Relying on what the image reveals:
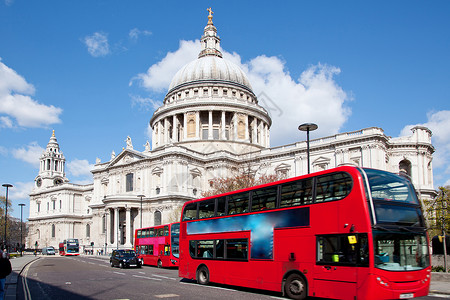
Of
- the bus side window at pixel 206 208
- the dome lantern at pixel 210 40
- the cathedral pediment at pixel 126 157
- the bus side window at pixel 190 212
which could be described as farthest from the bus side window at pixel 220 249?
the dome lantern at pixel 210 40

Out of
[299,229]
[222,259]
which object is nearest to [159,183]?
[222,259]

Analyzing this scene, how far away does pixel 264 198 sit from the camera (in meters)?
15.8

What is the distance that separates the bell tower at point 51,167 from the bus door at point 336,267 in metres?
92.5

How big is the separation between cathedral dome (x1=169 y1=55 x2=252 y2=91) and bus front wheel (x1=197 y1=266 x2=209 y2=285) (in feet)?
199

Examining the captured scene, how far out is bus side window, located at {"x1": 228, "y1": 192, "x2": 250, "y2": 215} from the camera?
16.7 metres

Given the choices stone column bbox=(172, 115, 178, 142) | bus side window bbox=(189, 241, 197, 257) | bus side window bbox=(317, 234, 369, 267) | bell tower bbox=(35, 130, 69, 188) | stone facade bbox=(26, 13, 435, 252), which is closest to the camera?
bus side window bbox=(317, 234, 369, 267)

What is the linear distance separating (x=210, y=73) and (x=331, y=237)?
224ft

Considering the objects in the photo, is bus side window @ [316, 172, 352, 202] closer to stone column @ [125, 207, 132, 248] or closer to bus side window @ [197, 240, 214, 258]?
bus side window @ [197, 240, 214, 258]

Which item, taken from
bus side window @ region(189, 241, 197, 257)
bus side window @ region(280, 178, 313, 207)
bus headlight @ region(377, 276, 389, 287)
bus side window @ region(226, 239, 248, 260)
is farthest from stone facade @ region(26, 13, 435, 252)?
bus headlight @ region(377, 276, 389, 287)

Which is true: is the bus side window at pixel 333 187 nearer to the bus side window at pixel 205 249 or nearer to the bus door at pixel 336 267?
the bus door at pixel 336 267

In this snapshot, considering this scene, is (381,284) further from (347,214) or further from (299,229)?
(299,229)

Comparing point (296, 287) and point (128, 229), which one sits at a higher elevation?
point (296, 287)

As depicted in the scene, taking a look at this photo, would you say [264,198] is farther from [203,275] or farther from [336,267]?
[203,275]

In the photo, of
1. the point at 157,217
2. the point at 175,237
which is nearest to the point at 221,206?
the point at 175,237
